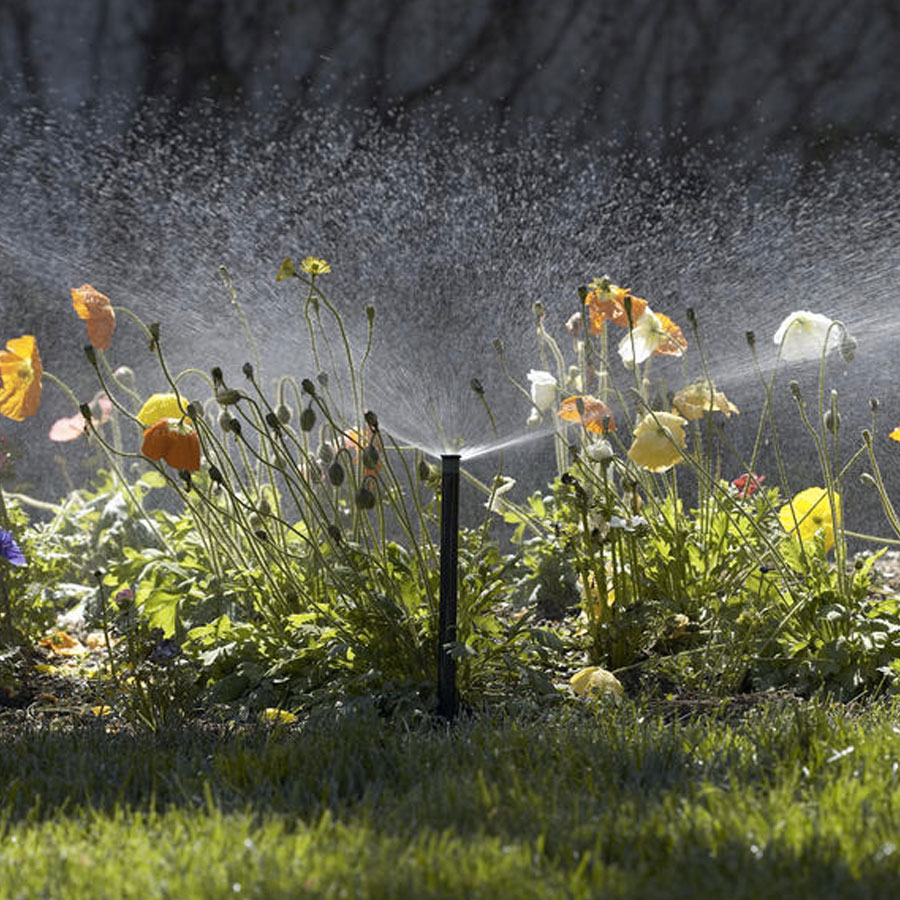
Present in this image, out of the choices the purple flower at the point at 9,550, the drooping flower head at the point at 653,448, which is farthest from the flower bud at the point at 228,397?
the drooping flower head at the point at 653,448

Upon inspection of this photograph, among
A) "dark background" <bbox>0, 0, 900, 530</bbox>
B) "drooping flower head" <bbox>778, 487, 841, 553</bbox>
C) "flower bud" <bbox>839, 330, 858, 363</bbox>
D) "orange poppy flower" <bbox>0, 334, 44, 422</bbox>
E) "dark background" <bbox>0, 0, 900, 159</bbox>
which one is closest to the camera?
"flower bud" <bbox>839, 330, 858, 363</bbox>

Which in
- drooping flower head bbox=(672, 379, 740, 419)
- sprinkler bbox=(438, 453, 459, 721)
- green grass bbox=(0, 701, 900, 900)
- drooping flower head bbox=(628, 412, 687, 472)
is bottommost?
green grass bbox=(0, 701, 900, 900)

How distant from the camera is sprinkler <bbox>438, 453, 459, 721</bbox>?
2.80 meters

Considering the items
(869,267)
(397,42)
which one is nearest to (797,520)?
(869,267)

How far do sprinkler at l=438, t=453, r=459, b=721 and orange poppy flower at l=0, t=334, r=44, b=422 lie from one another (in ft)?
3.60

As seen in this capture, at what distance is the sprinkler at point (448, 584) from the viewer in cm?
280

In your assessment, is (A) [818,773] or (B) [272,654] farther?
(B) [272,654]

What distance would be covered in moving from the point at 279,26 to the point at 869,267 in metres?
3.43

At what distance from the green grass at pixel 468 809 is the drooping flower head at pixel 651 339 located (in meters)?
1.07

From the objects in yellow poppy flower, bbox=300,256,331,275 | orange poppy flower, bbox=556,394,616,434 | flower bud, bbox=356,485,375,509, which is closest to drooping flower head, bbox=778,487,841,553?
orange poppy flower, bbox=556,394,616,434

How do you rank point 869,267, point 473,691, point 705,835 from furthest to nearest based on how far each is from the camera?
point 869,267 < point 473,691 < point 705,835

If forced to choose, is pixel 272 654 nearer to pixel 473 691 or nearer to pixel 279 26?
pixel 473 691

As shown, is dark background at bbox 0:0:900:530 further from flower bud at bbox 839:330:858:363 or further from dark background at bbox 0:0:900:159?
flower bud at bbox 839:330:858:363

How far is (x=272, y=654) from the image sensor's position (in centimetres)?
315
